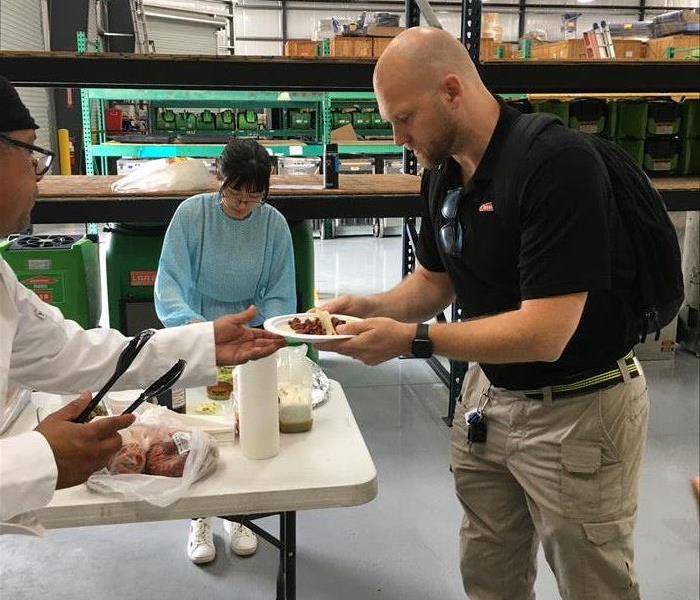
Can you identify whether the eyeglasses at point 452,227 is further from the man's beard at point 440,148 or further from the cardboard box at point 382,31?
the cardboard box at point 382,31

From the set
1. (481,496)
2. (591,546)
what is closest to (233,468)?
(481,496)

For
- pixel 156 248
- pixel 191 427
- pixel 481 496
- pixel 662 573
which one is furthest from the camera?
pixel 156 248

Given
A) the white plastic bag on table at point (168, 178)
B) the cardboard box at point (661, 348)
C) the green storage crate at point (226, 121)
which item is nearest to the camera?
the white plastic bag on table at point (168, 178)

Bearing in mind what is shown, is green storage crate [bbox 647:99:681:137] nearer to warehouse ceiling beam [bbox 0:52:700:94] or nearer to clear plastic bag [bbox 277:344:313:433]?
warehouse ceiling beam [bbox 0:52:700:94]

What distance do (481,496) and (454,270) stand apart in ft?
2.07

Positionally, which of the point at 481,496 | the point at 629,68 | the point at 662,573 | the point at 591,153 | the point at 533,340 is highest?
the point at 629,68

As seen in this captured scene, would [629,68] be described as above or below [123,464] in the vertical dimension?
above

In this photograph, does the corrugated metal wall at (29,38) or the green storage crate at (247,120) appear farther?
the corrugated metal wall at (29,38)

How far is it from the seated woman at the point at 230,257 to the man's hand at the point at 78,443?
4.75 ft

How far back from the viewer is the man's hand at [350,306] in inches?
79.3

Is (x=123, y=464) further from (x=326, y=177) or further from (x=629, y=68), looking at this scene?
(x=629, y=68)

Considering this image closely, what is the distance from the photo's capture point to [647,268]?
1.59m

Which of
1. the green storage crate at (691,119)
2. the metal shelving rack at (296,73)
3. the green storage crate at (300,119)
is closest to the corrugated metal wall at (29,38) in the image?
the green storage crate at (300,119)

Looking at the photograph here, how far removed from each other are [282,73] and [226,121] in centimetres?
665
